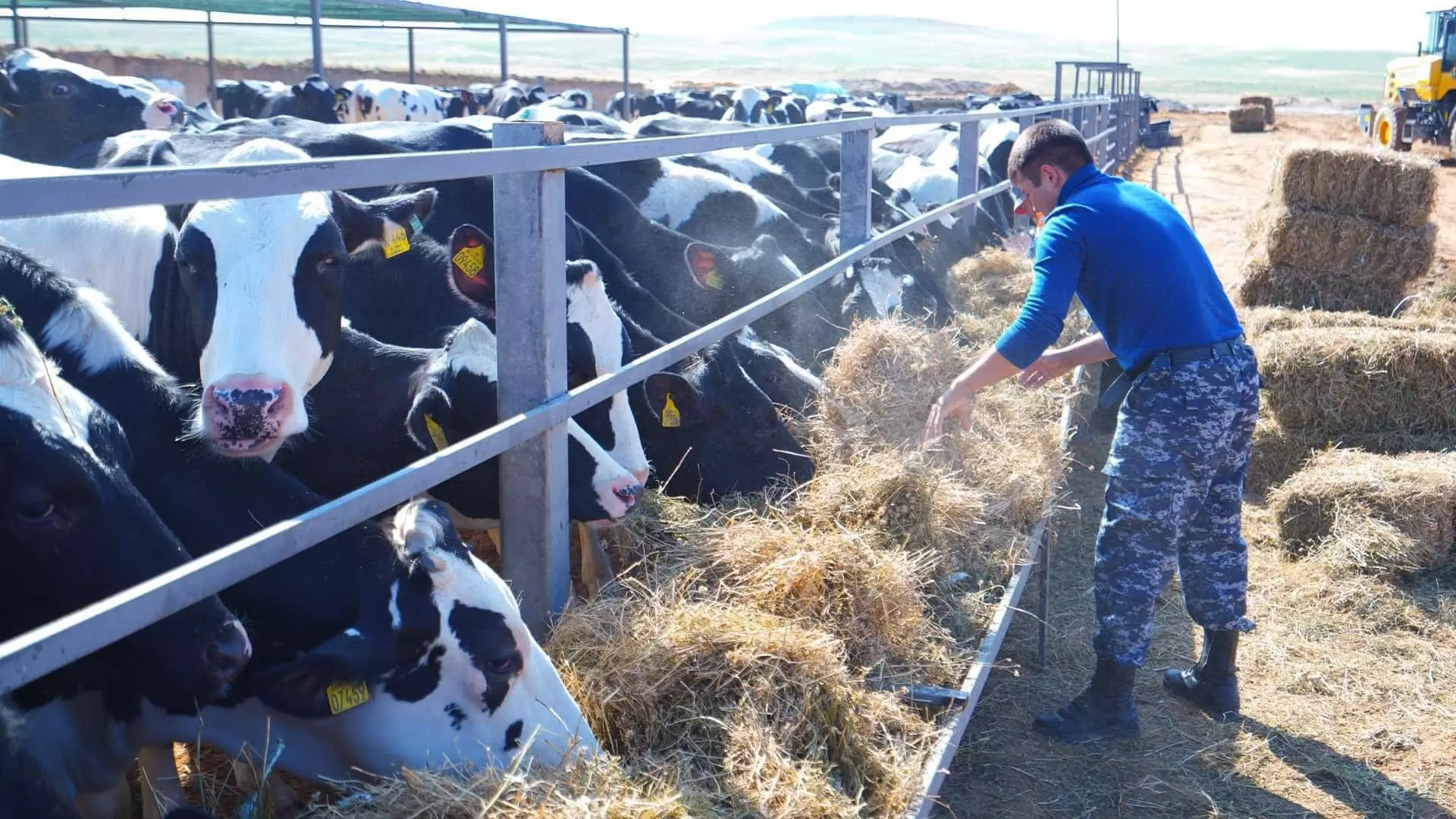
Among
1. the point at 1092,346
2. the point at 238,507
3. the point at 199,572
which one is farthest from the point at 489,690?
the point at 1092,346

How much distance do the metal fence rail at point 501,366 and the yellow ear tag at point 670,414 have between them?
0.47 meters

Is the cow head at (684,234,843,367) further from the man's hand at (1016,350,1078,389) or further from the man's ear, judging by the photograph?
the man's hand at (1016,350,1078,389)

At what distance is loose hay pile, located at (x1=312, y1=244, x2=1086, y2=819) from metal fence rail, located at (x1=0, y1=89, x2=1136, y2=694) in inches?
12.4

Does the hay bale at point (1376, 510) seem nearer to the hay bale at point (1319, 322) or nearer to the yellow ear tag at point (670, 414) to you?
the hay bale at point (1319, 322)

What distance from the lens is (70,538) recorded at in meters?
2.56

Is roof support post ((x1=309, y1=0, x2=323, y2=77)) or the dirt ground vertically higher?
roof support post ((x1=309, y1=0, x2=323, y2=77))

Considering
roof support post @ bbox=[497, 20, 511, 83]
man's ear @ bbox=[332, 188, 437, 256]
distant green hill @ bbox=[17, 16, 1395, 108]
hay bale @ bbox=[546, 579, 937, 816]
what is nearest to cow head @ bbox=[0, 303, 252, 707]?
hay bale @ bbox=[546, 579, 937, 816]

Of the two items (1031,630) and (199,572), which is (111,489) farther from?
(1031,630)

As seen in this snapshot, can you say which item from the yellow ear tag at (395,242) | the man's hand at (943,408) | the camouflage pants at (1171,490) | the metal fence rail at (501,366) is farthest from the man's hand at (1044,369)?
the yellow ear tag at (395,242)

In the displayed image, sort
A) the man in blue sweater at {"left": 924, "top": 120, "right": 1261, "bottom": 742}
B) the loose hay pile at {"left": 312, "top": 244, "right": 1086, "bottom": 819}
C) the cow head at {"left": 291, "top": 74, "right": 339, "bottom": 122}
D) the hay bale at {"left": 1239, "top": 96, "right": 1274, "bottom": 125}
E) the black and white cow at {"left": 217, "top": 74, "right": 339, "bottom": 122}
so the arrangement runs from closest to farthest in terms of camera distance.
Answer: the loose hay pile at {"left": 312, "top": 244, "right": 1086, "bottom": 819}
the man in blue sweater at {"left": 924, "top": 120, "right": 1261, "bottom": 742}
the cow head at {"left": 291, "top": 74, "right": 339, "bottom": 122}
the black and white cow at {"left": 217, "top": 74, "right": 339, "bottom": 122}
the hay bale at {"left": 1239, "top": 96, "right": 1274, "bottom": 125}

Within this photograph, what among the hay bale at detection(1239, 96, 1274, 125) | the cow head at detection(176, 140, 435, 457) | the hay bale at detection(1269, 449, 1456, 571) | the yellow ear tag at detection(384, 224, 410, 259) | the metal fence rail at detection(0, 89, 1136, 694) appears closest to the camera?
the metal fence rail at detection(0, 89, 1136, 694)

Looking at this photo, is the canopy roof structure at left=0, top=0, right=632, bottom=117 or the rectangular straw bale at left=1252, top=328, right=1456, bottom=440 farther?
the canopy roof structure at left=0, top=0, right=632, bottom=117

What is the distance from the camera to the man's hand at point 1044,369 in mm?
4348

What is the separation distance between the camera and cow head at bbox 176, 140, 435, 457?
369cm
